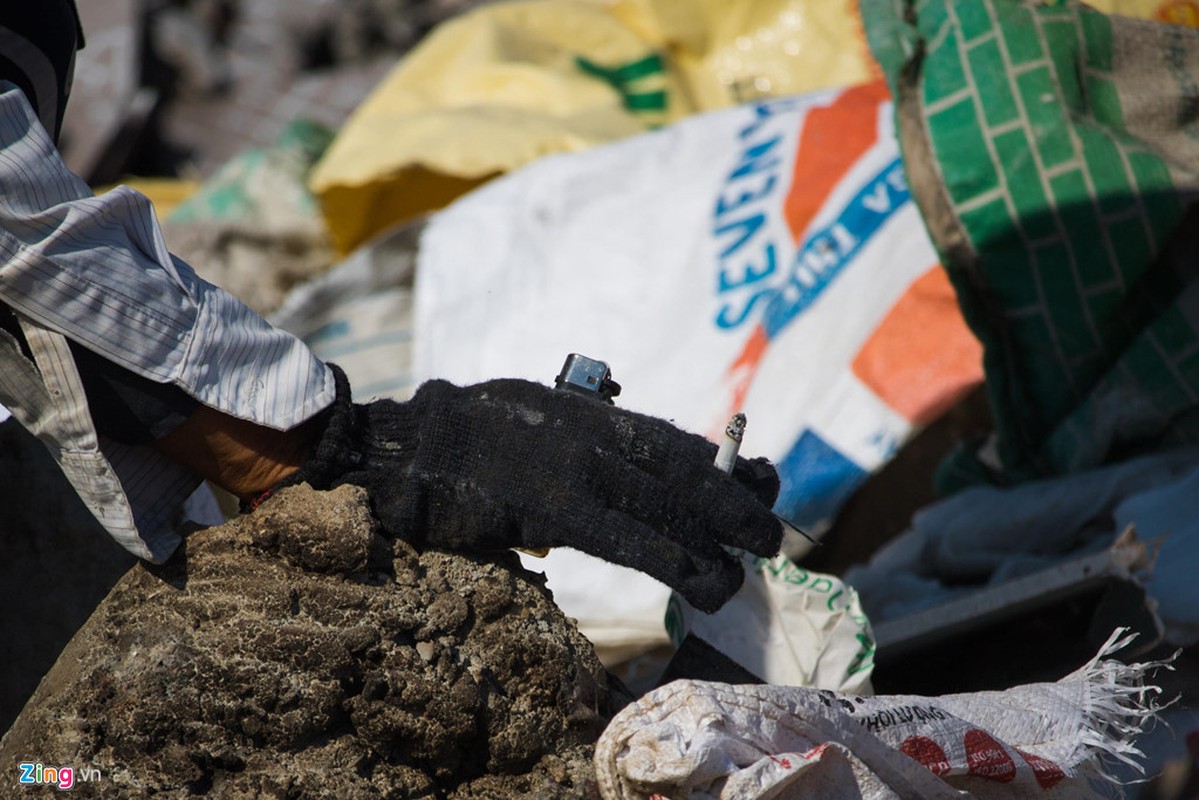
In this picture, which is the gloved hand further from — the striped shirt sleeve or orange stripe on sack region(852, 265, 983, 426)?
orange stripe on sack region(852, 265, 983, 426)

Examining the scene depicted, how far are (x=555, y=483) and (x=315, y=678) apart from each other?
0.30 metres

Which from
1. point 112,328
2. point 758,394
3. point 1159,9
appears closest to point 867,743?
point 112,328

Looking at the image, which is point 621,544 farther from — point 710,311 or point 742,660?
point 710,311

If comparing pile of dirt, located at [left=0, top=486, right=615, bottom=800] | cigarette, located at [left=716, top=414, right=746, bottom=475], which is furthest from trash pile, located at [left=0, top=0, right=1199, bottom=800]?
cigarette, located at [left=716, top=414, right=746, bottom=475]

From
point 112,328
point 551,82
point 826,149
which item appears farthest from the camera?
point 551,82

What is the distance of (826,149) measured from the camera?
2537mm

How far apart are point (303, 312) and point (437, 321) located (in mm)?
359

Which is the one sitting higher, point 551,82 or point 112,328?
point 112,328

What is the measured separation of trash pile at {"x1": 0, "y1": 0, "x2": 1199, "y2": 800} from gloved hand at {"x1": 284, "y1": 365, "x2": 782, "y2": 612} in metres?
0.05

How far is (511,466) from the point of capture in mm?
1251

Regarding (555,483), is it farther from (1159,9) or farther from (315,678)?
(1159,9)

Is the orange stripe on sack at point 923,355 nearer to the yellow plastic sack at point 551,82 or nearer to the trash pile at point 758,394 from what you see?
the trash pile at point 758,394

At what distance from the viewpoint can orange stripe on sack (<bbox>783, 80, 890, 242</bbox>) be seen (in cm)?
247

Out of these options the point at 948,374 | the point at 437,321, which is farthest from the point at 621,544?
the point at 437,321
